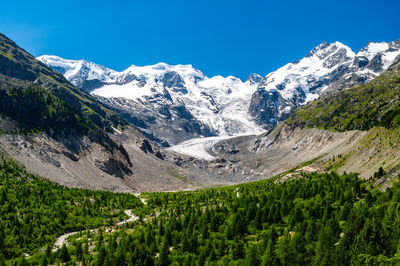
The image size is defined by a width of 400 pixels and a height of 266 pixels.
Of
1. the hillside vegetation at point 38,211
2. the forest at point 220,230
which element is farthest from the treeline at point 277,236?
the hillside vegetation at point 38,211

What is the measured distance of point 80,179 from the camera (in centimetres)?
16938

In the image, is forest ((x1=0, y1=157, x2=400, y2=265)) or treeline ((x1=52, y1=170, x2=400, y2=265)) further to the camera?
forest ((x1=0, y1=157, x2=400, y2=265))

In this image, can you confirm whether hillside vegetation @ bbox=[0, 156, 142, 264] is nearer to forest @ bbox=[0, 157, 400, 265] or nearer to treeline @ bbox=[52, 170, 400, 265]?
forest @ bbox=[0, 157, 400, 265]

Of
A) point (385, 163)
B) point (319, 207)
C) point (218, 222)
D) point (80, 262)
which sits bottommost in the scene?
point (80, 262)

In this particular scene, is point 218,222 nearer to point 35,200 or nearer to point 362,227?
point 362,227

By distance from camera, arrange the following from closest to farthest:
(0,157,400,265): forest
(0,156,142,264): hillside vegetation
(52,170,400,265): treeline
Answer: (52,170,400,265): treeline, (0,157,400,265): forest, (0,156,142,264): hillside vegetation

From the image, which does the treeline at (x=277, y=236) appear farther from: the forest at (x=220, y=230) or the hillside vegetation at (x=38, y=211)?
the hillside vegetation at (x=38, y=211)

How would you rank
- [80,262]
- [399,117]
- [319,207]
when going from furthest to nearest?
1. [399,117]
2. [319,207]
3. [80,262]

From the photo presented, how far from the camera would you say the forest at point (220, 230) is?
53.9 meters

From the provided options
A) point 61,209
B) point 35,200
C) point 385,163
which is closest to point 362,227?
point 385,163

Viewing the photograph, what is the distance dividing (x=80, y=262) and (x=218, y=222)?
3802 centimetres

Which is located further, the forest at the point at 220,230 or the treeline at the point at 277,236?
the forest at the point at 220,230

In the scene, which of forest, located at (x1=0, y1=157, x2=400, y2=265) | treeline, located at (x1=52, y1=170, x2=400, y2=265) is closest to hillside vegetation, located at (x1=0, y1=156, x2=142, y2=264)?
forest, located at (x1=0, y1=157, x2=400, y2=265)

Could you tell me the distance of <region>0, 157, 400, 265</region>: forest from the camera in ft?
177
